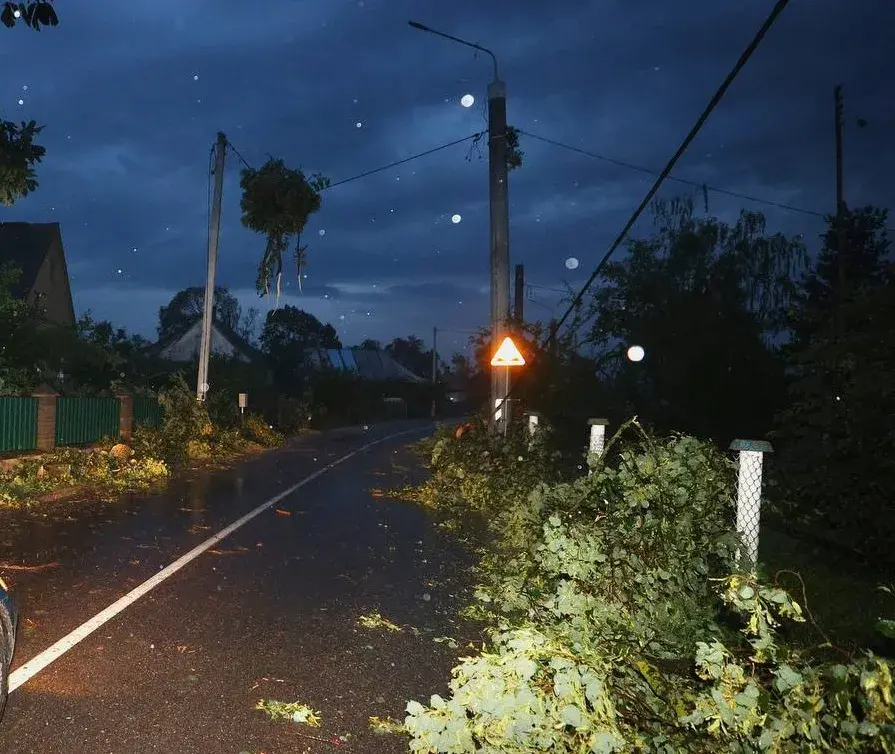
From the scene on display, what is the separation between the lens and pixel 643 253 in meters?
29.8

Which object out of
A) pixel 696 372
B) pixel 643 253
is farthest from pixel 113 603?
pixel 643 253

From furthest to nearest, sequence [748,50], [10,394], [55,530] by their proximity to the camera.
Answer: [10,394] < [55,530] < [748,50]

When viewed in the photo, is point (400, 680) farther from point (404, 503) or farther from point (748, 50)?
point (404, 503)

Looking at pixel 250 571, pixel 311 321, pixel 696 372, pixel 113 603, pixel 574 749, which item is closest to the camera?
pixel 574 749

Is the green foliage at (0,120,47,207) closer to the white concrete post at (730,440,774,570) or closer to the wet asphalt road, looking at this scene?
the wet asphalt road

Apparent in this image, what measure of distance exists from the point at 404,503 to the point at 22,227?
2898 cm

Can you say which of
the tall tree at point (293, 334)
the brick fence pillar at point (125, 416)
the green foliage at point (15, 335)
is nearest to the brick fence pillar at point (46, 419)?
the green foliage at point (15, 335)

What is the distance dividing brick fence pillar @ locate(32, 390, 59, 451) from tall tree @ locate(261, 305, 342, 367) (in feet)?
124

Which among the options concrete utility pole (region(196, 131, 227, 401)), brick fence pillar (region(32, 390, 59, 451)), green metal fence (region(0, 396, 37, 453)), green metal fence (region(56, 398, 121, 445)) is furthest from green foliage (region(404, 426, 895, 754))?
concrete utility pole (region(196, 131, 227, 401))

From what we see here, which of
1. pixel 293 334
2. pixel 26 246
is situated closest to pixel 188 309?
pixel 293 334

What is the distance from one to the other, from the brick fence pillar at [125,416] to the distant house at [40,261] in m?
14.2

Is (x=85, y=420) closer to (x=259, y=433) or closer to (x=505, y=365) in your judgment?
(x=505, y=365)

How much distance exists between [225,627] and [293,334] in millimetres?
74278

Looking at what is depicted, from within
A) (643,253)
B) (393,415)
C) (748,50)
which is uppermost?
(643,253)
